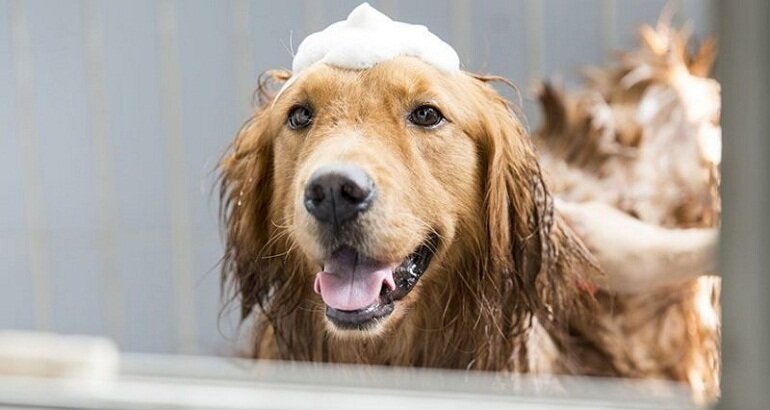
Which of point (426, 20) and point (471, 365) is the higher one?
point (426, 20)

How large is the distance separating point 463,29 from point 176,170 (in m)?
0.35

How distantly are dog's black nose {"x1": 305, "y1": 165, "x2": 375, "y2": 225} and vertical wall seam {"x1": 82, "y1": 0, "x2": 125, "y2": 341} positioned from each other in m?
0.38

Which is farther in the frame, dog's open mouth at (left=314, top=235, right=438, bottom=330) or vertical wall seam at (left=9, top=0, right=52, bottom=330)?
vertical wall seam at (left=9, top=0, right=52, bottom=330)

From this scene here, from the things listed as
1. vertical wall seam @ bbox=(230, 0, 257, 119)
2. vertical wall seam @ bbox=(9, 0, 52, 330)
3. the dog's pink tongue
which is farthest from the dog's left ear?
vertical wall seam @ bbox=(9, 0, 52, 330)

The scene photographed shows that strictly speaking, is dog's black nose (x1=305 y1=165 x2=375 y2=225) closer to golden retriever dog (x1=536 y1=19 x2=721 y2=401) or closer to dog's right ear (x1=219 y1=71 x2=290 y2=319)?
dog's right ear (x1=219 y1=71 x2=290 y2=319)

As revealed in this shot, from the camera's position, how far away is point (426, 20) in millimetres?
989

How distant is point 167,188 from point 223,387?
217 mm

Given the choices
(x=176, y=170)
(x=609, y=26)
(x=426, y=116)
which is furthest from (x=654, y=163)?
(x=176, y=170)

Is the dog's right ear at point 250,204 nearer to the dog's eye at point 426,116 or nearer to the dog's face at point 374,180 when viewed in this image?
the dog's face at point 374,180

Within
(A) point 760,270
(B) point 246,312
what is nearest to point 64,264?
(B) point 246,312

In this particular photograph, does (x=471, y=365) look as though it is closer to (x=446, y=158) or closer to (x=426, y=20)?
(x=446, y=158)

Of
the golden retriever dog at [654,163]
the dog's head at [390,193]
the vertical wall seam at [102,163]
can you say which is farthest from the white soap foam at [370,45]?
the vertical wall seam at [102,163]

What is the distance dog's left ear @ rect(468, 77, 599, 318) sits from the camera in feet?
3.02

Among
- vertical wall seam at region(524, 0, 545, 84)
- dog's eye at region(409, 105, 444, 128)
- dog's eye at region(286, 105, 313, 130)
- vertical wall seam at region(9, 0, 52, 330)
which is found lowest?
vertical wall seam at region(9, 0, 52, 330)
